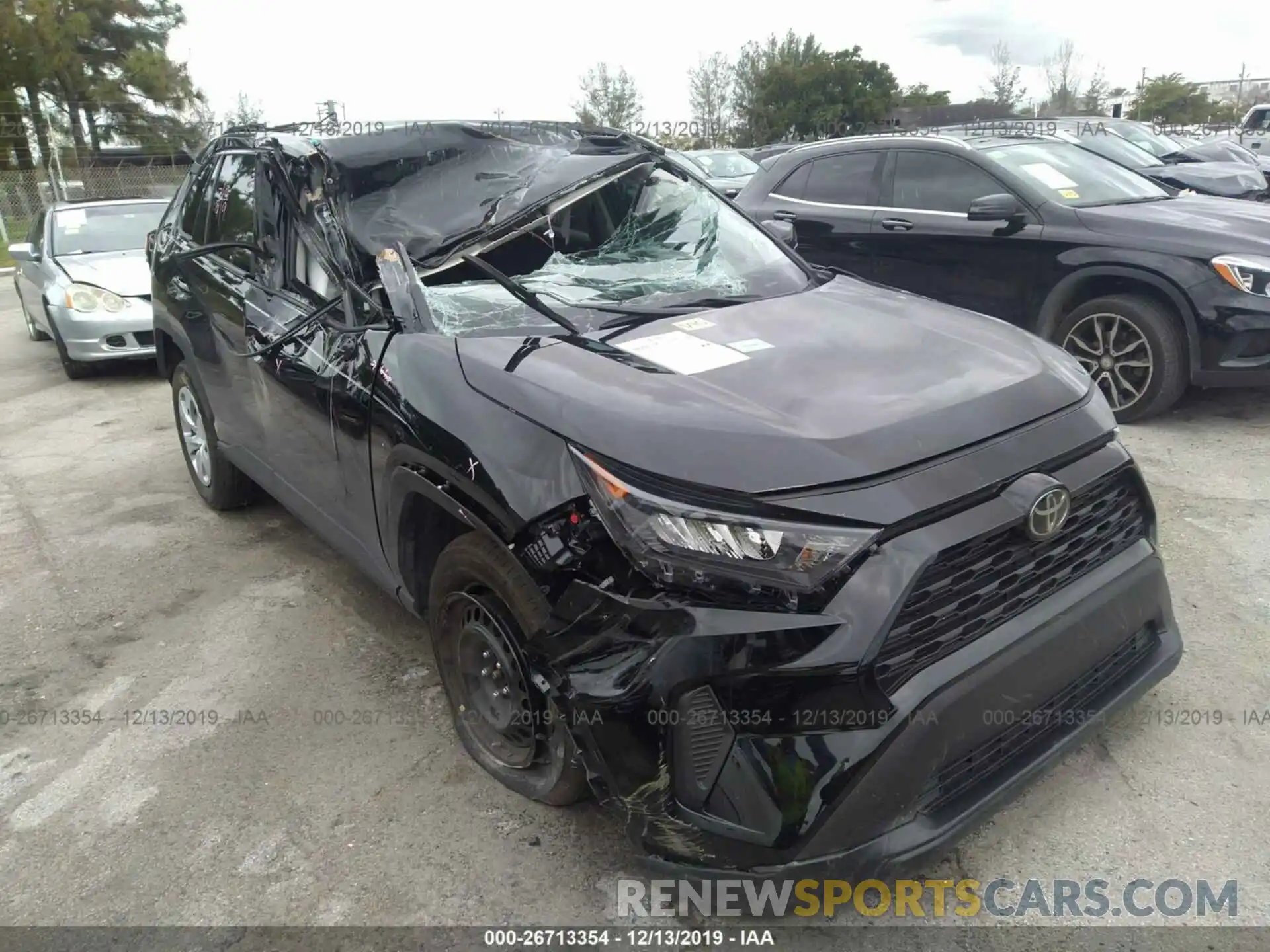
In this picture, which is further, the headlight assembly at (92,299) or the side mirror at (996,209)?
the headlight assembly at (92,299)

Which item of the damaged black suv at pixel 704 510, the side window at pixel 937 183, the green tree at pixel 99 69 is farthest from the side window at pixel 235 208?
the green tree at pixel 99 69

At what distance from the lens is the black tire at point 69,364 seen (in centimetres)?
818

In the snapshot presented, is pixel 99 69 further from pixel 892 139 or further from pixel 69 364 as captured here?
pixel 892 139

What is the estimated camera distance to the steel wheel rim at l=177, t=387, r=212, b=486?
4836mm

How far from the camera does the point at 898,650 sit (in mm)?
1970

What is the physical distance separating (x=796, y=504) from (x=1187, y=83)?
170ft

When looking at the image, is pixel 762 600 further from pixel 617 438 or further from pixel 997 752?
pixel 997 752

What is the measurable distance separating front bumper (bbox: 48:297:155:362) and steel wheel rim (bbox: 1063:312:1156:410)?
7196mm


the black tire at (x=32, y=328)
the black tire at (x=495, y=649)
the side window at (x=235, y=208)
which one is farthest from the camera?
the black tire at (x=32, y=328)

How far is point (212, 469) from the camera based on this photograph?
4.79 meters

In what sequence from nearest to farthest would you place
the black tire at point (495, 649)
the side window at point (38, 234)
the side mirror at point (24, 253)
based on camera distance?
the black tire at point (495, 649)
the side mirror at point (24, 253)
the side window at point (38, 234)

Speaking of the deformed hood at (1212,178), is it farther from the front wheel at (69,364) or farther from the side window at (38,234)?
the side window at (38,234)

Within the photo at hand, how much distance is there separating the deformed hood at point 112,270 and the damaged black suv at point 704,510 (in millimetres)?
5645

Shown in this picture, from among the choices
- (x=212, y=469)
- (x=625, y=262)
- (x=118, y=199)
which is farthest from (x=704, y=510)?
Answer: (x=118, y=199)
